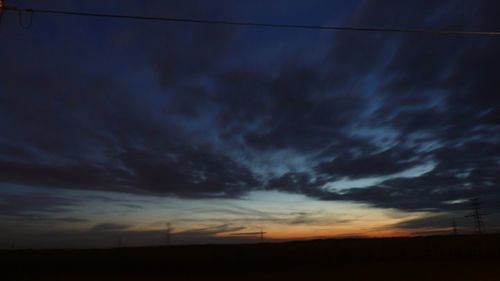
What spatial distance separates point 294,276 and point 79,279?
16.6 m

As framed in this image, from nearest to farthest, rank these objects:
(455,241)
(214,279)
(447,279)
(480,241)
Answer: (447,279), (214,279), (480,241), (455,241)

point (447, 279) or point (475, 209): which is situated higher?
point (475, 209)

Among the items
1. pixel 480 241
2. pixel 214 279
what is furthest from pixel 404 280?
pixel 480 241

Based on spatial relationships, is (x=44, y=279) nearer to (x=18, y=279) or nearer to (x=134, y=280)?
(x=18, y=279)

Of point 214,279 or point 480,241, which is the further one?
point 480,241

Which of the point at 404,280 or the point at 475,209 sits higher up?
the point at 475,209

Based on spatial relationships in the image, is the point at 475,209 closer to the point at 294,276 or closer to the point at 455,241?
the point at 455,241

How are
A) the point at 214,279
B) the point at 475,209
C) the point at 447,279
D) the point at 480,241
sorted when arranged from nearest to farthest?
the point at 447,279 < the point at 214,279 < the point at 475,209 < the point at 480,241

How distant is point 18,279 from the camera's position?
31.8 metres

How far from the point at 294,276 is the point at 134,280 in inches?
472

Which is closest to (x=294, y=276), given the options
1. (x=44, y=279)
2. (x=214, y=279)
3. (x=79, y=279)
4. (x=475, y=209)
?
(x=214, y=279)

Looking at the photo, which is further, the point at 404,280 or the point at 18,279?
the point at 18,279

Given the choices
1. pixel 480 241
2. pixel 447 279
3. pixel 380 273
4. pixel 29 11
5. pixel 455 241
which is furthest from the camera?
pixel 455 241

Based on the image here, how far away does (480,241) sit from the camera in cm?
Answer: 7675
